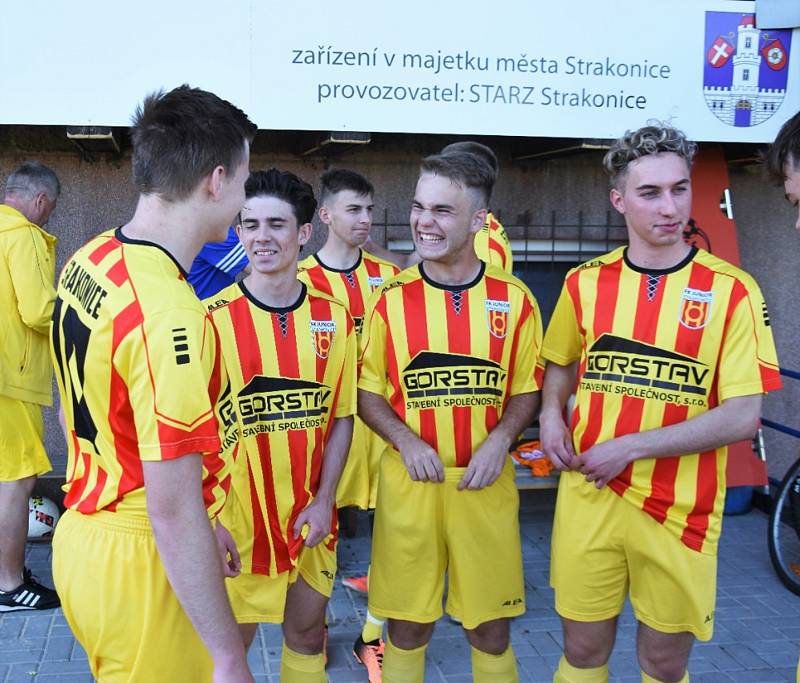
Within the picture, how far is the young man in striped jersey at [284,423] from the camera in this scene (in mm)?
2705

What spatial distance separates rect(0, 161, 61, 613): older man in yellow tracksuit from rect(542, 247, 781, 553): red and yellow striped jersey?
2.97m

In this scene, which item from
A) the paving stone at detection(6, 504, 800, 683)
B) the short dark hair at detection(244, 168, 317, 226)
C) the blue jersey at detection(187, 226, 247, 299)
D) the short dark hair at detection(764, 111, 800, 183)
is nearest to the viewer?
the short dark hair at detection(764, 111, 800, 183)

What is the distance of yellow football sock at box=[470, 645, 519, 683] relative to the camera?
286 cm

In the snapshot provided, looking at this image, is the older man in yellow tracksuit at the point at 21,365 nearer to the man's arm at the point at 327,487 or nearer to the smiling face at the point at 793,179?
the man's arm at the point at 327,487

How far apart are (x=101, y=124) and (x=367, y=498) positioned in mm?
2447

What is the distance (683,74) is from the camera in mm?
4633

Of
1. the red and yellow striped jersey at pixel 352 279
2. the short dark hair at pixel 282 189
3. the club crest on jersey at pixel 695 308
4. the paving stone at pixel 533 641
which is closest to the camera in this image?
the club crest on jersey at pixel 695 308

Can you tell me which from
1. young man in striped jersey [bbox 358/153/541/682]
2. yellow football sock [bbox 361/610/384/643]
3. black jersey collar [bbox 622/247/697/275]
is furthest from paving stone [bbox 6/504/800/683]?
black jersey collar [bbox 622/247/697/275]

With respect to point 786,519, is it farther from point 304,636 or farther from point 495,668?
point 304,636

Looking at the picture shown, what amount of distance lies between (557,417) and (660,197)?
2.82ft

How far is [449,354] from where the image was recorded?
2.84 m

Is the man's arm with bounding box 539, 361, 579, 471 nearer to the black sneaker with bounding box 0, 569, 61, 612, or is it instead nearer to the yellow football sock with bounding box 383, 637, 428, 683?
the yellow football sock with bounding box 383, 637, 428, 683

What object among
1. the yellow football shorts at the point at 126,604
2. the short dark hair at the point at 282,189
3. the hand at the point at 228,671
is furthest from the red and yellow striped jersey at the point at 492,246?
the hand at the point at 228,671

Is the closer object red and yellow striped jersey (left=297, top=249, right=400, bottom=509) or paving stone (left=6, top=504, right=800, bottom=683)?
paving stone (left=6, top=504, right=800, bottom=683)
